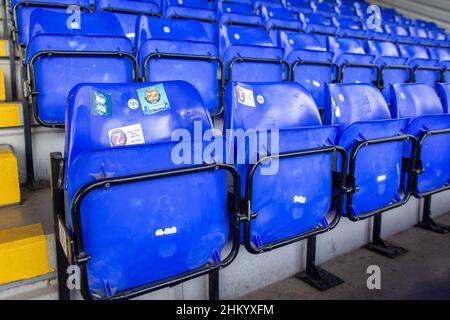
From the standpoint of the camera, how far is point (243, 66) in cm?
206

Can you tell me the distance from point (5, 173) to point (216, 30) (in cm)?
167

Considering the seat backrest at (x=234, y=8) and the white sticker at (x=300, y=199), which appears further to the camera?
the seat backrest at (x=234, y=8)

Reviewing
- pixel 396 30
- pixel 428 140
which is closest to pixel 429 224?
pixel 428 140

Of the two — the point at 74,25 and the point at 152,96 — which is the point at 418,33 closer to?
the point at 74,25

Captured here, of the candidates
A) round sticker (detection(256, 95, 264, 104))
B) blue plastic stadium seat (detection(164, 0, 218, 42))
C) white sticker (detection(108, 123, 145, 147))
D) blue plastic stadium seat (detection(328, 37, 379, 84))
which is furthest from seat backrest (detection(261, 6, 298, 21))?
white sticker (detection(108, 123, 145, 147))

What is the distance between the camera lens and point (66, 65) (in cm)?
147

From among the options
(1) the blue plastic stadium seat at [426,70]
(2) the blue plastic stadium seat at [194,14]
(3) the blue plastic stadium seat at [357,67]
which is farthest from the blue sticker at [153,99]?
(1) the blue plastic stadium seat at [426,70]

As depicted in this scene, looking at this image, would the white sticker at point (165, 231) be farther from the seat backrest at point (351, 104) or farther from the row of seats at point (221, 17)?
the row of seats at point (221, 17)

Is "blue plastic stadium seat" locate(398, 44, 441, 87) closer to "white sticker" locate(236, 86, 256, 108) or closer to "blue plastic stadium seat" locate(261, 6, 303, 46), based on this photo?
"blue plastic stadium seat" locate(261, 6, 303, 46)

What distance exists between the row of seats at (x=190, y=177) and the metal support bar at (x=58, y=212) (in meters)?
0.03

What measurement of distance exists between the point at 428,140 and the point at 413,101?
0.34 metres

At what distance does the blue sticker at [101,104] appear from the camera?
978 mm

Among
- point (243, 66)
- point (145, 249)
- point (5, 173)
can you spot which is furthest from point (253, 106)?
point (243, 66)
